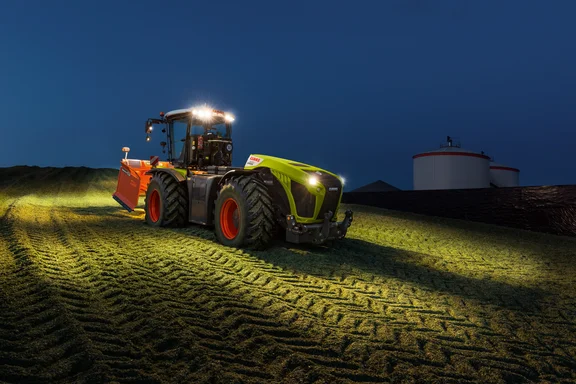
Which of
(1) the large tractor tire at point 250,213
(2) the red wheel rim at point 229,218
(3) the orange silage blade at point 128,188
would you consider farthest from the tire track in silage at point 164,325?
(3) the orange silage blade at point 128,188

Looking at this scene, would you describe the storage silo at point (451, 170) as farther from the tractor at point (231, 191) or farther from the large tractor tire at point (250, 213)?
the large tractor tire at point (250, 213)

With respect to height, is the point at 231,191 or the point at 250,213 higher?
the point at 231,191

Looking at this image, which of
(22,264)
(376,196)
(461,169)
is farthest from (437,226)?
(461,169)

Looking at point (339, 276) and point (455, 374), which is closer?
point (455, 374)

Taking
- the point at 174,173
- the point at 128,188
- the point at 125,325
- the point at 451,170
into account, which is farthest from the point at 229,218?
the point at 451,170

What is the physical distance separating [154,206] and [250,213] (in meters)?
3.44

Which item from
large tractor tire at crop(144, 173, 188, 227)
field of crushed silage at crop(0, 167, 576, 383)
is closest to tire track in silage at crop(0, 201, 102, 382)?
field of crushed silage at crop(0, 167, 576, 383)

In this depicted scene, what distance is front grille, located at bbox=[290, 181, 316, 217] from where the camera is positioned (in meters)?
6.60

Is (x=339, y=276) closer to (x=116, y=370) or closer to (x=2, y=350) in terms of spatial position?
(x=116, y=370)

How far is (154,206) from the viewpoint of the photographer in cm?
909

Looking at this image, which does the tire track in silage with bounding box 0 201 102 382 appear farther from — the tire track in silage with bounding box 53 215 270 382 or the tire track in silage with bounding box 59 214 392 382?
the tire track in silage with bounding box 59 214 392 382

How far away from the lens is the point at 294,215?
6625 millimetres

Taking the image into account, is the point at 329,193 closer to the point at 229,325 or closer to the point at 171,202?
the point at 171,202

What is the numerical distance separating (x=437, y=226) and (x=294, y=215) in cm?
629
